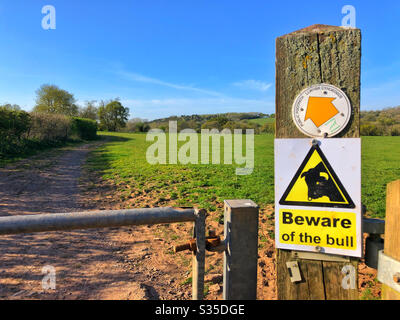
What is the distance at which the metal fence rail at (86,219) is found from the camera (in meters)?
1.49

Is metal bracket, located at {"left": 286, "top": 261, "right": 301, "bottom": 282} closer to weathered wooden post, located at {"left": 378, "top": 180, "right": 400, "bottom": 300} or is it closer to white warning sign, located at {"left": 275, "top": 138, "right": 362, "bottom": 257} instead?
white warning sign, located at {"left": 275, "top": 138, "right": 362, "bottom": 257}

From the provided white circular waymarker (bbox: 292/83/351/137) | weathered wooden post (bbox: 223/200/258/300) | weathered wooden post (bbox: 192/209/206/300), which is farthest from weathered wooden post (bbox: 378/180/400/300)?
weathered wooden post (bbox: 192/209/206/300)

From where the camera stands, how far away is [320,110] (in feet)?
4.50

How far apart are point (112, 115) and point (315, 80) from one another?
205 feet

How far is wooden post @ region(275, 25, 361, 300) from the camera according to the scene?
52.7 inches

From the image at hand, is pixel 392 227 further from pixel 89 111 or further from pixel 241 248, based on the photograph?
pixel 89 111

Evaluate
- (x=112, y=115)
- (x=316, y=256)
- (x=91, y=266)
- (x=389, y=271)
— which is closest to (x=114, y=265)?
(x=91, y=266)

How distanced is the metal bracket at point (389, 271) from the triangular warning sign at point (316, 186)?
A: 29 centimetres

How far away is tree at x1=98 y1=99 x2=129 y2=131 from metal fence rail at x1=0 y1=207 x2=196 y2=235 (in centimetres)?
6133

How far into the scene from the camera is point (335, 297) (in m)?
1.44

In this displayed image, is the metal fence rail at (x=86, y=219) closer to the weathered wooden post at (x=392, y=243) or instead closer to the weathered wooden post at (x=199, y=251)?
the weathered wooden post at (x=199, y=251)

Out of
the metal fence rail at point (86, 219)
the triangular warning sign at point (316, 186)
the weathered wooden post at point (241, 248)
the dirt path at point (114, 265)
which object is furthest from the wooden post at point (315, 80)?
the dirt path at point (114, 265)

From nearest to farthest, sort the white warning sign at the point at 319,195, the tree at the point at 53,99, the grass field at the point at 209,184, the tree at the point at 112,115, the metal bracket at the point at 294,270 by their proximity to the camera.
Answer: the white warning sign at the point at 319,195
the metal bracket at the point at 294,270
the grass field at the point at 209,184
the tree at the point at 53,99
the tree at the point at 112,115

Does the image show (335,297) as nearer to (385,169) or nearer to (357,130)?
(357,130)
